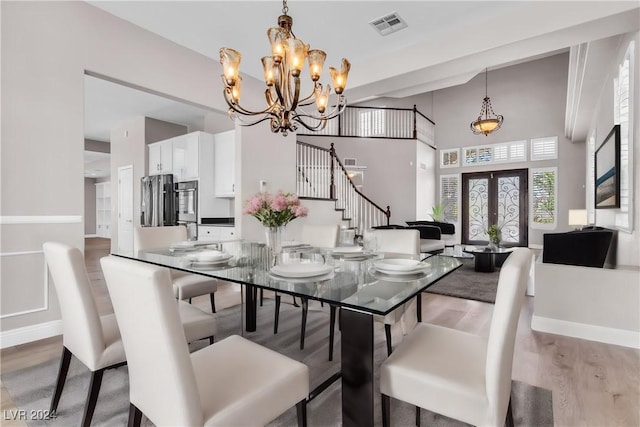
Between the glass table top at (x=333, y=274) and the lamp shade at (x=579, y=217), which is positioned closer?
the glass table top at (x=333, y=274)

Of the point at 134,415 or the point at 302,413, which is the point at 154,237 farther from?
the point at 302,413

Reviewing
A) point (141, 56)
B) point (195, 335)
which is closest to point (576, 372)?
point (195, 335)

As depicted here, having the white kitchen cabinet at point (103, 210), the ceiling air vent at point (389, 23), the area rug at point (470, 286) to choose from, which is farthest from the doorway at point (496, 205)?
the white kitchen cabinet at point (103, 210)

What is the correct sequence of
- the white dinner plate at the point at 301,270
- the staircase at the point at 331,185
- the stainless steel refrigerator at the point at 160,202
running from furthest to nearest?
1. the staircase at the point at 331,185
2. the stainless steel refrigerator at the point at 160,202
3. the white dinner plate at the point at 301,270

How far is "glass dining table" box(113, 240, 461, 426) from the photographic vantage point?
1.17 m

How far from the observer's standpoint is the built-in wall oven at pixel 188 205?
17.3 ft

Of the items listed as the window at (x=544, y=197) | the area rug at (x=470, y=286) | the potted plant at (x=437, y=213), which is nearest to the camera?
the area rug at (x=470, y=286)

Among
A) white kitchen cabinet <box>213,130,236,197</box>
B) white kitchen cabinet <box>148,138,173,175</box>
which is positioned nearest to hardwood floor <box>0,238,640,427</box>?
white kitchen cabinet <box>213,130,236,197</box>

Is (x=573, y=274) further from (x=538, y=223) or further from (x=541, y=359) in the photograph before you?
(x=538, y=223)

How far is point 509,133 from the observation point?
8.52 m

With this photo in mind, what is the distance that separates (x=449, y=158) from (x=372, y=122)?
2.62m

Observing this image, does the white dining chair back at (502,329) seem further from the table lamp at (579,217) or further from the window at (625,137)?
the table lamp at (579,217)

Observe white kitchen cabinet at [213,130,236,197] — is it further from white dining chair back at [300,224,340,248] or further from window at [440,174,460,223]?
window at [440,174,460,223]

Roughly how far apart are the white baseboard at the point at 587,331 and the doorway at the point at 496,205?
6133mm
